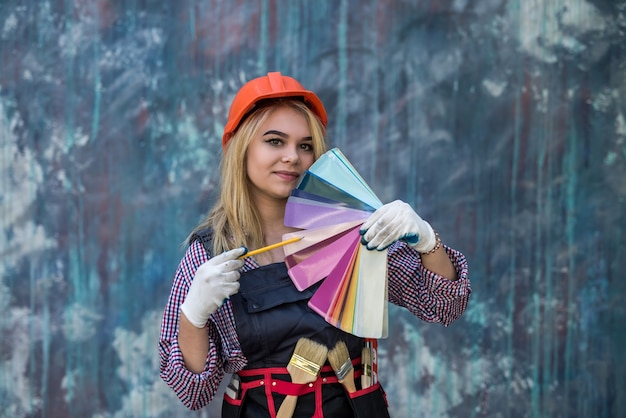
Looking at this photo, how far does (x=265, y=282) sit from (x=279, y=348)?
19cm

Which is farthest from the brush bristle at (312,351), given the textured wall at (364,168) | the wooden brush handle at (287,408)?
the textured wall at (364,168)

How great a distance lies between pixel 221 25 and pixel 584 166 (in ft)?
6.54

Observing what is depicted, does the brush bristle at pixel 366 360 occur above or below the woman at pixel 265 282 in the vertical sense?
below

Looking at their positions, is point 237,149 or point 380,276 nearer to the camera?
point 380,276

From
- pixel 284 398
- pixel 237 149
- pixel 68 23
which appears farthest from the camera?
pixel 68 23

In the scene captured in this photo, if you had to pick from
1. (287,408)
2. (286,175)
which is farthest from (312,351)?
(286,175)

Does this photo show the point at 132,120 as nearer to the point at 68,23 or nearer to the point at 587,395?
the point at 68,23

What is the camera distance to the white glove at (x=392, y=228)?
2029 millimetres

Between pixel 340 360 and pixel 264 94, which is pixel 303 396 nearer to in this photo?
pixel 340 360

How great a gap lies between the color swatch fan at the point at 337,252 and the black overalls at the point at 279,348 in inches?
2.2

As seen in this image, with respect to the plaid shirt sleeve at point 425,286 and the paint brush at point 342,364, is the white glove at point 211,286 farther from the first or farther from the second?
the plaid shirt sleeve at point 425,286

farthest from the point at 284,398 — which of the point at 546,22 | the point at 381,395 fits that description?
the point at 546,22

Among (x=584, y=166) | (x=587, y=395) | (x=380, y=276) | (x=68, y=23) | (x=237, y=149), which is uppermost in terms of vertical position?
(x=68, y=23)

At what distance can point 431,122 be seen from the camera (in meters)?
3.75
